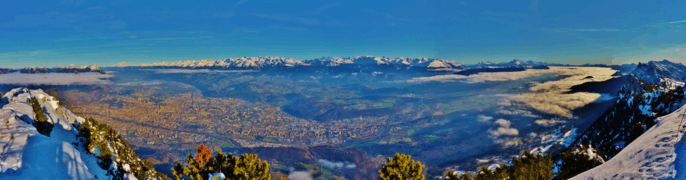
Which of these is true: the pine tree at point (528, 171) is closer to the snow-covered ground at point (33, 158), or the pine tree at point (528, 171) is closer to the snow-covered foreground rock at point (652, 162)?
the snow-covered foreground rock at point (652, 162)

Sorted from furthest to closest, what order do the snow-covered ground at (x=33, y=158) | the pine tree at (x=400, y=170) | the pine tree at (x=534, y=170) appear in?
the pine tree at (x=534, y=170) < the snow-covered ground at (x=33, y=158) < the pine tree at (x=400, y=170)

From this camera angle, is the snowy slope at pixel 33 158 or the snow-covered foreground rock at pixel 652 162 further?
the snowy slope at pixel 33 158

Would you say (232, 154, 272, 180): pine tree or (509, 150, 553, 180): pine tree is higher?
(232, 154, 272, 180): pine tree

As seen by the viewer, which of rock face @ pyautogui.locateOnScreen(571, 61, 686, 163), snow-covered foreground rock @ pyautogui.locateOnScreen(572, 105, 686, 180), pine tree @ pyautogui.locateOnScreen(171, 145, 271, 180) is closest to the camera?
snow-covered foreground rock @ pyautogui.locateOnScreen(572, 105, 686, 180)

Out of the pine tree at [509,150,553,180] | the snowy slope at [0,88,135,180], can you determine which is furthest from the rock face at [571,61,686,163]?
the snowy slope at [0,88,135,180]

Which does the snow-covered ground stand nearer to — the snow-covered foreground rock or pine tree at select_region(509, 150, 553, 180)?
the snow-covered foreground rock

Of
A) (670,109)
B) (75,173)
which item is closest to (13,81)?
(75,173)

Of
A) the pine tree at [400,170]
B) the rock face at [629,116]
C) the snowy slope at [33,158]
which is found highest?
the pine tree at [400,170]

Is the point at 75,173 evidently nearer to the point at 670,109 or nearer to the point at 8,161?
the point at 8,161

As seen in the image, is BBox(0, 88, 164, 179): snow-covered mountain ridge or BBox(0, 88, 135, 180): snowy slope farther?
BBox(0, 88, 164, 179): snow-covered mountain ridge

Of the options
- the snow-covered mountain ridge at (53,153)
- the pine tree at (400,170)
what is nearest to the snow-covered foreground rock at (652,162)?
the pine tree at (400,170)

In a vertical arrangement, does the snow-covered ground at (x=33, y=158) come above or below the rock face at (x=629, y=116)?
above
